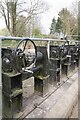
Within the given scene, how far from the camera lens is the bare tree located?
11.9m

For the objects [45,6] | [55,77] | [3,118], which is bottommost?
[3,118]

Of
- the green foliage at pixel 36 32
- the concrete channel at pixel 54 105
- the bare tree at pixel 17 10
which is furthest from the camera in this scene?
the green foliage at pixel 36 32

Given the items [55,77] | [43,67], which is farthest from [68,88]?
[43,67]

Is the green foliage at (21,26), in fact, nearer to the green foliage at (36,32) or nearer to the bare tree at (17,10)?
the bare tree at (17,10)

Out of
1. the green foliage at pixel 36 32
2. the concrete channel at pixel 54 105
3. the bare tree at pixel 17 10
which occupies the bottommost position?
the concrete channel at pixel 54 105

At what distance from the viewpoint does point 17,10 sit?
40.0 feet

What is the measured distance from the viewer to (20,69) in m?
1.57

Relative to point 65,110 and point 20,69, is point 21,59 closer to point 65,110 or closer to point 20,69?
point 20,69

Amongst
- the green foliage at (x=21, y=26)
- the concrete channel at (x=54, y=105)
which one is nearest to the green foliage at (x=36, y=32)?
the green foliage at (x=21, y=26)

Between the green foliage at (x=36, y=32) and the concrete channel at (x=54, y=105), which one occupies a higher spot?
the green foliage at (x=36, y=32)

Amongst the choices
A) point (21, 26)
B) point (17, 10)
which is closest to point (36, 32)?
point (21, 26)

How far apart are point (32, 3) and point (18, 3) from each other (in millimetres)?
1250

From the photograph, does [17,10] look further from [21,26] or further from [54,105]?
[54,105]

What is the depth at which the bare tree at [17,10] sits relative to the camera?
39.1 feet
